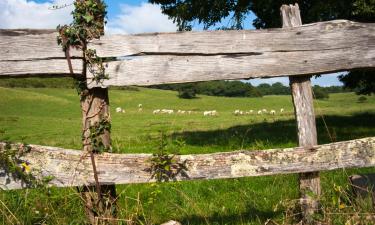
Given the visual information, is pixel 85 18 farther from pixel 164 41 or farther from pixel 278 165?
pixel 278 165

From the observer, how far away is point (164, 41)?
405cm

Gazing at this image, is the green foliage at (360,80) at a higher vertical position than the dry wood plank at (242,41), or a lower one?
lower

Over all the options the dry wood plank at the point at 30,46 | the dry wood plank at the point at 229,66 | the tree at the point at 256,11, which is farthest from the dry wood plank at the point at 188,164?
the tree at the point at 256,11

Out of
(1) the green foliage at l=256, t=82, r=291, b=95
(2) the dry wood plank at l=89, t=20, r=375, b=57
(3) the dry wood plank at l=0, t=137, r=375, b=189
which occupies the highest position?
(2) the dry wood plank at l=89, t=20, r=375, b=57

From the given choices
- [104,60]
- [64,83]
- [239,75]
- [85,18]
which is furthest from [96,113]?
[64,83]

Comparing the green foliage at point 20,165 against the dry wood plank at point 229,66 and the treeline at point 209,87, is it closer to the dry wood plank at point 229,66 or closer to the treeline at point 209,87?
the dry wood plank at point 229,66

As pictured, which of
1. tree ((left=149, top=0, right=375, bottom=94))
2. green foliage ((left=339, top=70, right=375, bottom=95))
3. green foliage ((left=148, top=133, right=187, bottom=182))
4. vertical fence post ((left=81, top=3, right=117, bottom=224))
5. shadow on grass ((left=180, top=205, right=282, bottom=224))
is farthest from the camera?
green foliage ((left=339, top=70, right=375, bottom=95))

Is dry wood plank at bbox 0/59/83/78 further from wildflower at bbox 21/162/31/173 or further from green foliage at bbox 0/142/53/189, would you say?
wildflower at bbox 21/162/31/173

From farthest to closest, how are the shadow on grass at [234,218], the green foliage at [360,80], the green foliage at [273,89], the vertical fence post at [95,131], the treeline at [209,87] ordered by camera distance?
the green foliage at [273,89] → the treeline at [209,87] → the green foliage at [360,80] → the shadow on grass at [234,218] → the vertical fence post at [95,131]

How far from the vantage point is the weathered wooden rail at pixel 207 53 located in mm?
4027

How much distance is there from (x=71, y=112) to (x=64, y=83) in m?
27.7

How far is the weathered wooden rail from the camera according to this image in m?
4.03

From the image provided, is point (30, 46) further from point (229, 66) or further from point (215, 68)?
point (229, 66)

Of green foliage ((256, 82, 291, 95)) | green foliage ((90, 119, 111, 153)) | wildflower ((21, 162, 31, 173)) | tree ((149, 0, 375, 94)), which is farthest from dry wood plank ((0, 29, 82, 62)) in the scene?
green foliage ((256, 82, 291, 95))
